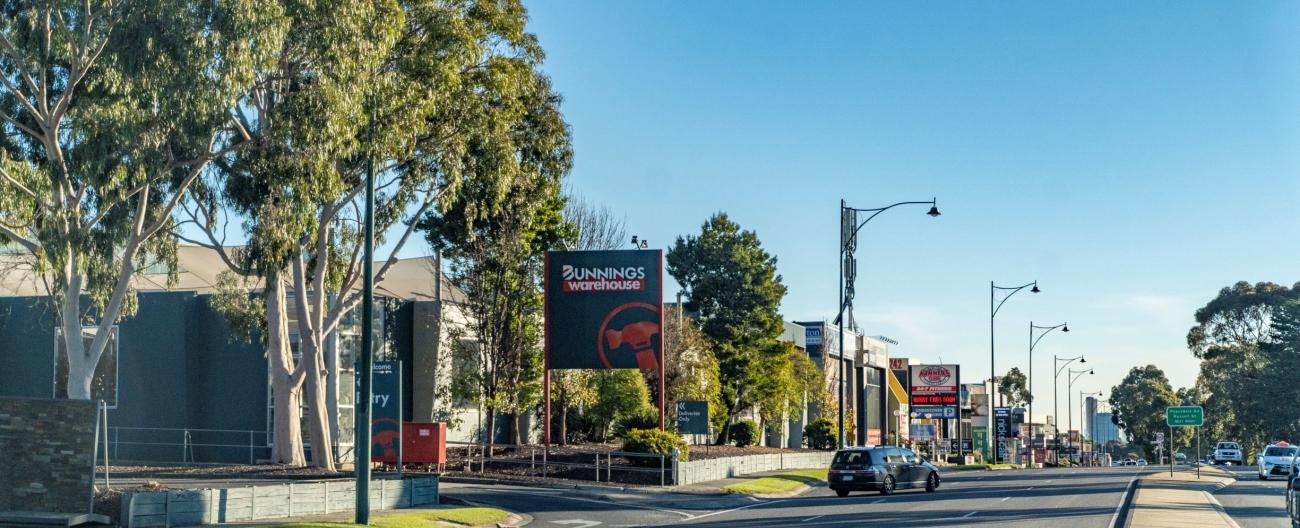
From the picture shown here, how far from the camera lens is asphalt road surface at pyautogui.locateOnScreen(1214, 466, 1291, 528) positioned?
2827cm

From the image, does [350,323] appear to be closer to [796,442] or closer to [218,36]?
[218,36]

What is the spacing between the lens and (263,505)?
24922mm

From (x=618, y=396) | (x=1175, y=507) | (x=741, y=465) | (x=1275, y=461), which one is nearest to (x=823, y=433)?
(x=618, y=396)

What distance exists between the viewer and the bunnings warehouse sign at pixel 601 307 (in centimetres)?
4156

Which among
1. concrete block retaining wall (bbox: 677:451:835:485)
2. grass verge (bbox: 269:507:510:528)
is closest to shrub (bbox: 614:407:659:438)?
concrete block retaining wall (bbox: 677:451:835:485)

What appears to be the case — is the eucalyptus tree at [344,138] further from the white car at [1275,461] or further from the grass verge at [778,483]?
the white car at [1275,461]

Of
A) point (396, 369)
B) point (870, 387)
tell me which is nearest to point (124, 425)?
point (396, 369)

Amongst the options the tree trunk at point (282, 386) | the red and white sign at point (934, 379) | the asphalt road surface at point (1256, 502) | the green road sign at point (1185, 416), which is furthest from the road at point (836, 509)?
the red and white sign at point (934, 379)

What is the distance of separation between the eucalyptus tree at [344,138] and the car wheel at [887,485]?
14743 mm

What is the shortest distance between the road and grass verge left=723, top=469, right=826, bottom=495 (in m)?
1.62

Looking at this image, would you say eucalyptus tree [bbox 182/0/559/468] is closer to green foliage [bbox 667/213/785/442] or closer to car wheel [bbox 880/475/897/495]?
car wheel [bbox 880/475/897/495]

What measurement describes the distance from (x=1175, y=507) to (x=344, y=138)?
2115 centimetres

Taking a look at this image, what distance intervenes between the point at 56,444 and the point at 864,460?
2300 cm

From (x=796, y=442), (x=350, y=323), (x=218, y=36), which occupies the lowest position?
(x=796, y=442)
